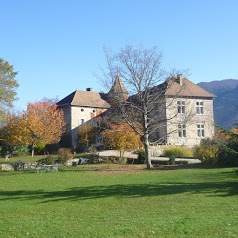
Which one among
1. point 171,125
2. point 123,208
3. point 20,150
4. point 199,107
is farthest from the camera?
point 199,107

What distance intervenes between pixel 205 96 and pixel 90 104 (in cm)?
1700

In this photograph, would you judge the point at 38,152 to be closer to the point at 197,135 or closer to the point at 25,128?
the point at 25,128

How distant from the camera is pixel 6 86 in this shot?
3597 cm

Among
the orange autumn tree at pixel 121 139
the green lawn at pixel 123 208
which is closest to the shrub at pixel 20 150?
the orange autumn tree at pixel 121 139

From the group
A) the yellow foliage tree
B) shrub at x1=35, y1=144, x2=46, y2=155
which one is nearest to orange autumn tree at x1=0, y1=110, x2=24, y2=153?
the yellow foliage tree

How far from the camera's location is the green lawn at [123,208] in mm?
8711

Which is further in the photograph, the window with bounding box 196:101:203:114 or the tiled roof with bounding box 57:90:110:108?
the tiled roof with bounding box 57:90:110:108

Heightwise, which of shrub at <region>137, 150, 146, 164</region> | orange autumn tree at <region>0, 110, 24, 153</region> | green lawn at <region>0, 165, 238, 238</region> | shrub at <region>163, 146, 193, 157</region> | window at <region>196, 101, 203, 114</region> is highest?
window at <region>196, 101, 203, 114</region>

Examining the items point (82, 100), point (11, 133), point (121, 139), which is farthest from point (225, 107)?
point (121, 139)

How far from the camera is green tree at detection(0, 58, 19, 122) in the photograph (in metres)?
35.4

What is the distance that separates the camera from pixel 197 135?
52000mm

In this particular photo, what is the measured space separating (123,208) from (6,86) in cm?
2732

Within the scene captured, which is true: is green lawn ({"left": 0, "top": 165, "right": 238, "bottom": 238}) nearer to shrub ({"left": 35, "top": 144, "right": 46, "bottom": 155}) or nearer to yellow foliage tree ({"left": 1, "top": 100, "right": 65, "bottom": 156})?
yellow foliage tree ({"left": 1, "top": 100, "right": 65, "bottom": 156})

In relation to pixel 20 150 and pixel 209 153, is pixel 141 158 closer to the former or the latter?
pixel 209 153
